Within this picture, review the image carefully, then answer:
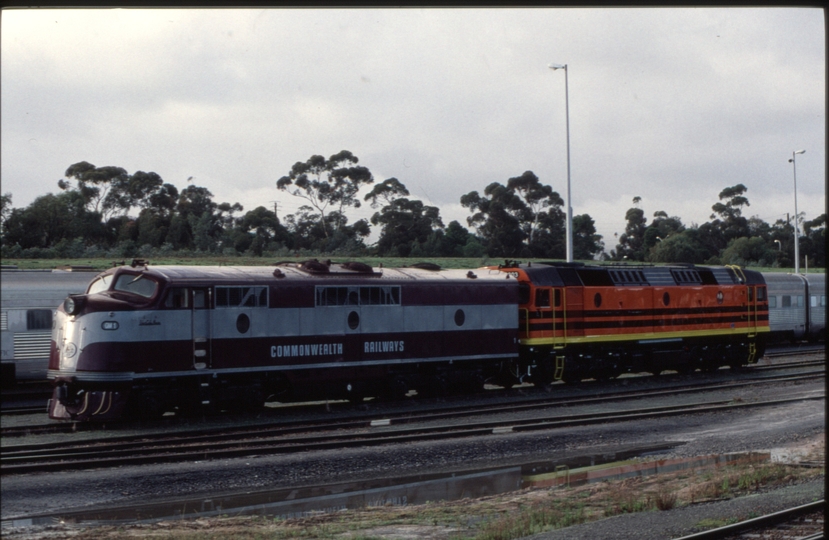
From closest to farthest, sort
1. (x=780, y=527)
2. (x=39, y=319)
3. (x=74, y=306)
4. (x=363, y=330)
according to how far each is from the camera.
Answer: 1. (x=780, y=527)
2. (x=74, y=306)
3. (x=363, y=330)
4. (x=39, y=319)

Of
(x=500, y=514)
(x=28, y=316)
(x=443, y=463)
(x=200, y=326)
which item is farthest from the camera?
(x=28, y=316)

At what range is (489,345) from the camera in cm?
2555

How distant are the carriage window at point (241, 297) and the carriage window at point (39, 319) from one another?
21.6 feet

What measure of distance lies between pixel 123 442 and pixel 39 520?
197 inches

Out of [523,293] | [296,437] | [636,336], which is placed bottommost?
[296,437]

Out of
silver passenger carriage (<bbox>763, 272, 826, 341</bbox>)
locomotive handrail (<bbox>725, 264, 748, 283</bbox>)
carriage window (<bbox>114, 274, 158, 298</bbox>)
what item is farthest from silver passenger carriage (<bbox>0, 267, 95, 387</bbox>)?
silver passenger carriage (<bbox>763, 272, 826, 341</bbox>)

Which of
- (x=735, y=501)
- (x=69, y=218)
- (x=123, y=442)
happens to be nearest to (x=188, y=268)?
(x=123, y=442)

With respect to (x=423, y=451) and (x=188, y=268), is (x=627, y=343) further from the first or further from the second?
(x=188, y=268)

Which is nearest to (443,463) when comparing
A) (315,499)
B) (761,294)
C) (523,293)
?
(315,499)

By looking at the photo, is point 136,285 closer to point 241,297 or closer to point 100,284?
point 100,284

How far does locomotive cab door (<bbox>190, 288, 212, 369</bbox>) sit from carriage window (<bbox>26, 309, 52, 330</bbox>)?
655 centimetres

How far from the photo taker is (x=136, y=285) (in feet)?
63.6

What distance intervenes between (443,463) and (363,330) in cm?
711

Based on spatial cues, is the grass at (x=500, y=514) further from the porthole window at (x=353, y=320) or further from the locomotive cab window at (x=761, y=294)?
the locomotive cab window at (x=761, y=294)
